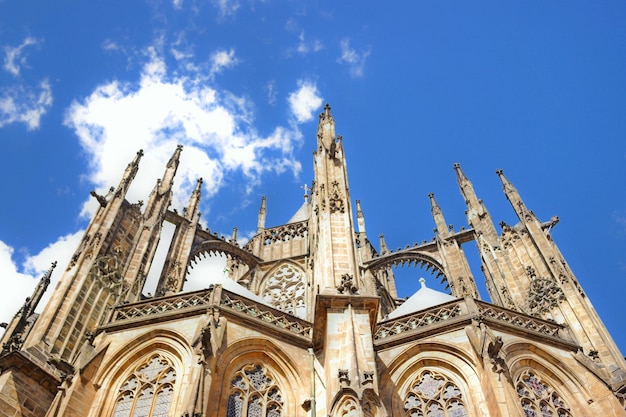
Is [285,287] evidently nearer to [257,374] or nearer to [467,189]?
[467,189]

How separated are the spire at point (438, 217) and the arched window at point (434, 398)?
36.6 ft

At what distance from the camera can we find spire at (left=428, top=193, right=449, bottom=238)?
80.1ft

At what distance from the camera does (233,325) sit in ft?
45.5

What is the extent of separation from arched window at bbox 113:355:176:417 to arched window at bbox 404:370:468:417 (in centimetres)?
544

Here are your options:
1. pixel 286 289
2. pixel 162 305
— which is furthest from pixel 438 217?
pixel 162 305

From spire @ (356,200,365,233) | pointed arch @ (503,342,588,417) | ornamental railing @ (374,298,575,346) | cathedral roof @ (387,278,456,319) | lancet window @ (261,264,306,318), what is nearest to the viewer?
pointed arch @ (503,342,588,417)

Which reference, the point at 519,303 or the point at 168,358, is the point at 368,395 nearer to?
the point at 168,358

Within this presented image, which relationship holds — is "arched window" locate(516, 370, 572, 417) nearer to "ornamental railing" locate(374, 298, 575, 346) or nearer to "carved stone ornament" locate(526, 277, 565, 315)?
"ornamental railing" locate(374, 298, 575, 346)

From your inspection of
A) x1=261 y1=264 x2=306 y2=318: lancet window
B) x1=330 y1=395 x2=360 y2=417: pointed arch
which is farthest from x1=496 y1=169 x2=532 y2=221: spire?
x1=330 y1=395 x2=360 y2=417: pointed arch

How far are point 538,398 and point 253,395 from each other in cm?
665

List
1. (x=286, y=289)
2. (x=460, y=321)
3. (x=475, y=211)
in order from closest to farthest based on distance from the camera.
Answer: (x=460, y=321)
(x=475, y=211)
(x=286, y=289)

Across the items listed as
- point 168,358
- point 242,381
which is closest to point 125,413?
point 168,358

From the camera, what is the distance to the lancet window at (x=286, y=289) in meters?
23.6

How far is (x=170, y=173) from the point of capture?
23094 mm
